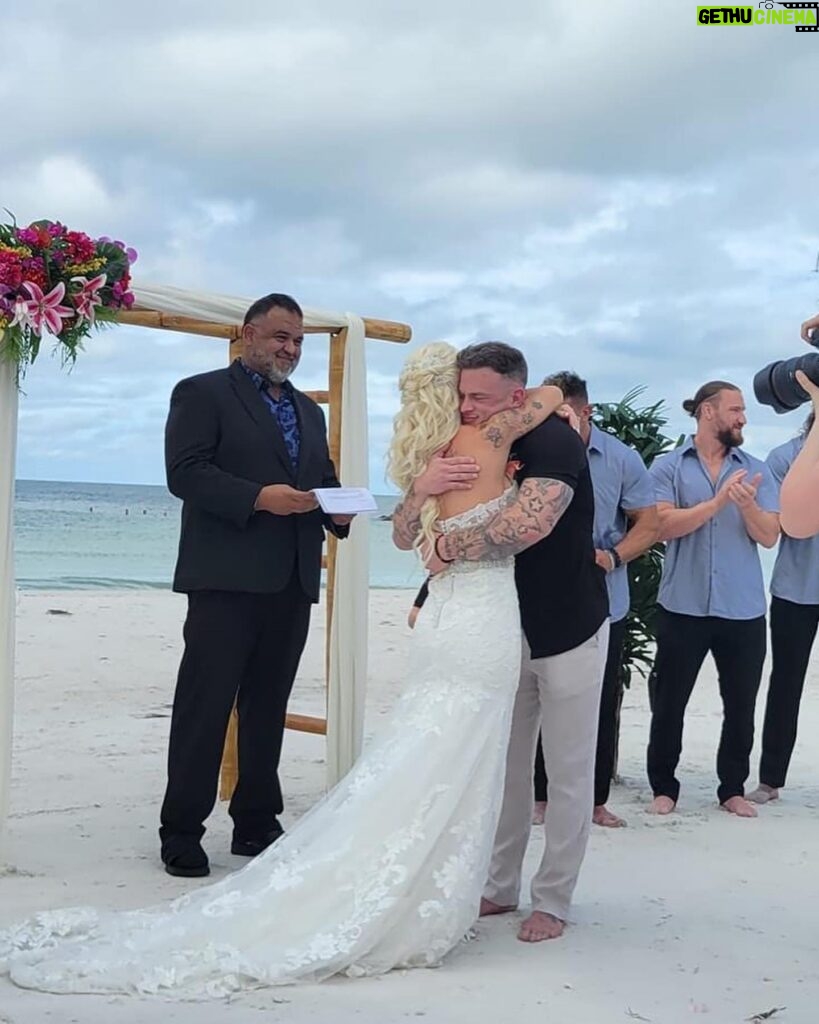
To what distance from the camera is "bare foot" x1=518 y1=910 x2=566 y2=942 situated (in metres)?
4.15

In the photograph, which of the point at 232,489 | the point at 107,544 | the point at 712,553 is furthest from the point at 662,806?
the point at 107,544

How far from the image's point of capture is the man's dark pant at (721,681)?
20.3ft

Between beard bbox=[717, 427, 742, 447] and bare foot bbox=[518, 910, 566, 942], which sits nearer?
bare foot bbox=[518, 910, 566, 942]

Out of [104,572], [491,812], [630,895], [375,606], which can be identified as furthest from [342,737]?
[104,572]

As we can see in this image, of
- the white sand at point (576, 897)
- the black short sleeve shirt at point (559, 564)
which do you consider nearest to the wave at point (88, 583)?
the white sand at point (576, 897)

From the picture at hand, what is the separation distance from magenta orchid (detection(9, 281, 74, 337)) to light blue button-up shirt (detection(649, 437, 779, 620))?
283 cm

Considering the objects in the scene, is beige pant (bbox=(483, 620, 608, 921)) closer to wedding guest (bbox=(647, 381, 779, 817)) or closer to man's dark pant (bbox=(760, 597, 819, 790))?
wedding guest (bbox=(647, 381, 779, 817))

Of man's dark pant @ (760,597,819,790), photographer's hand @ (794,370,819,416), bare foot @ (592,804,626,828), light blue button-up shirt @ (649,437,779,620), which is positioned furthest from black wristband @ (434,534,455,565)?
man's dark pant @ (760,597,819,790)

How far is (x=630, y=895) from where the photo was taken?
15.6ft

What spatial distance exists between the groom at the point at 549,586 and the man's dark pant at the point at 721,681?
6.39ft

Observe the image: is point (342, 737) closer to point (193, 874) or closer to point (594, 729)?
point (193, 874)

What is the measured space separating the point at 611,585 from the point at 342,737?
1355 mm

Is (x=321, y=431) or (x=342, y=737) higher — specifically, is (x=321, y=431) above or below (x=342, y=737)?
above

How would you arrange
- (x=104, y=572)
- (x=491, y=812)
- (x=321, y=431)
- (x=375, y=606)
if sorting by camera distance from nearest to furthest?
(x=491, y=812) → (x=321, y=431) → (x=375, y=606) → (x=104, y=572)
